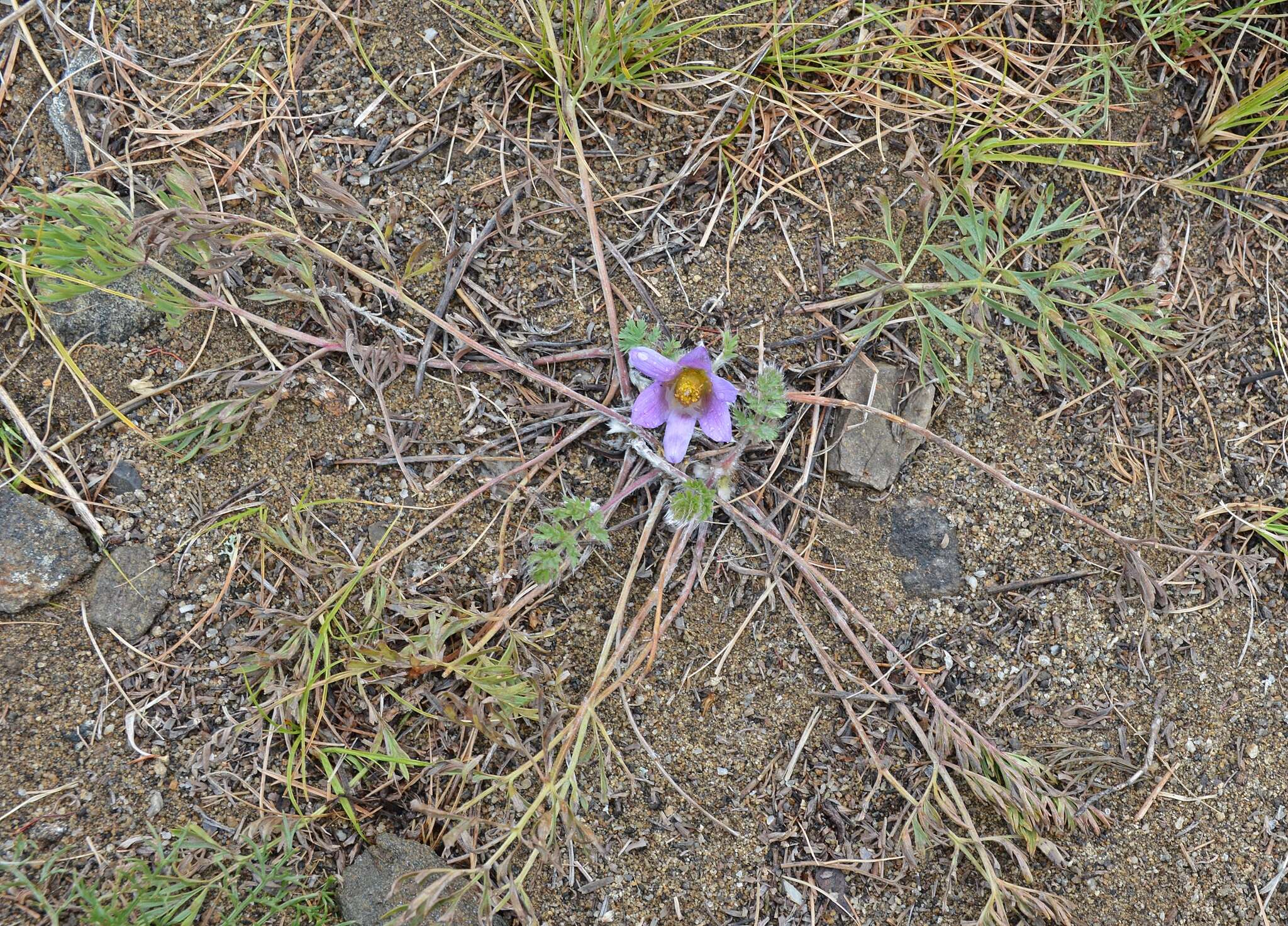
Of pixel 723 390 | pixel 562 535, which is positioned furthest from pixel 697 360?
pixel 562 535

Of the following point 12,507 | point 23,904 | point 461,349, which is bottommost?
point 23,904

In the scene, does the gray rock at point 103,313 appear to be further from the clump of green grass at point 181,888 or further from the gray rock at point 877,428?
the gray rock at point 877,428

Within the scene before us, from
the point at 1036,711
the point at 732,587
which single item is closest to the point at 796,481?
the point at 732,587

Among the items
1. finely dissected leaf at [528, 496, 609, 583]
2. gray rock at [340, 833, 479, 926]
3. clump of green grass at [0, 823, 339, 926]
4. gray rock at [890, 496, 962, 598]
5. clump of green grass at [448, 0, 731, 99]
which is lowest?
gray rock at [340, 833, 479, 926]

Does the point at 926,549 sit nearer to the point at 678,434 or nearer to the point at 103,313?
the point at 678,434

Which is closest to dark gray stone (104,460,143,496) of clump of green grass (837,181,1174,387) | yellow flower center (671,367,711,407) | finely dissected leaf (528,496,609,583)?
finely dissected leaf (528,496,609,583)

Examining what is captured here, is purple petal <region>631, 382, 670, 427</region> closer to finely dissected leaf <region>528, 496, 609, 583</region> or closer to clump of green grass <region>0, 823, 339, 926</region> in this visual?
finely dissected leaf <region>528, 496, 609, 583</region>

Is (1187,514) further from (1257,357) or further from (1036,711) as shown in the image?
(1036,711)
